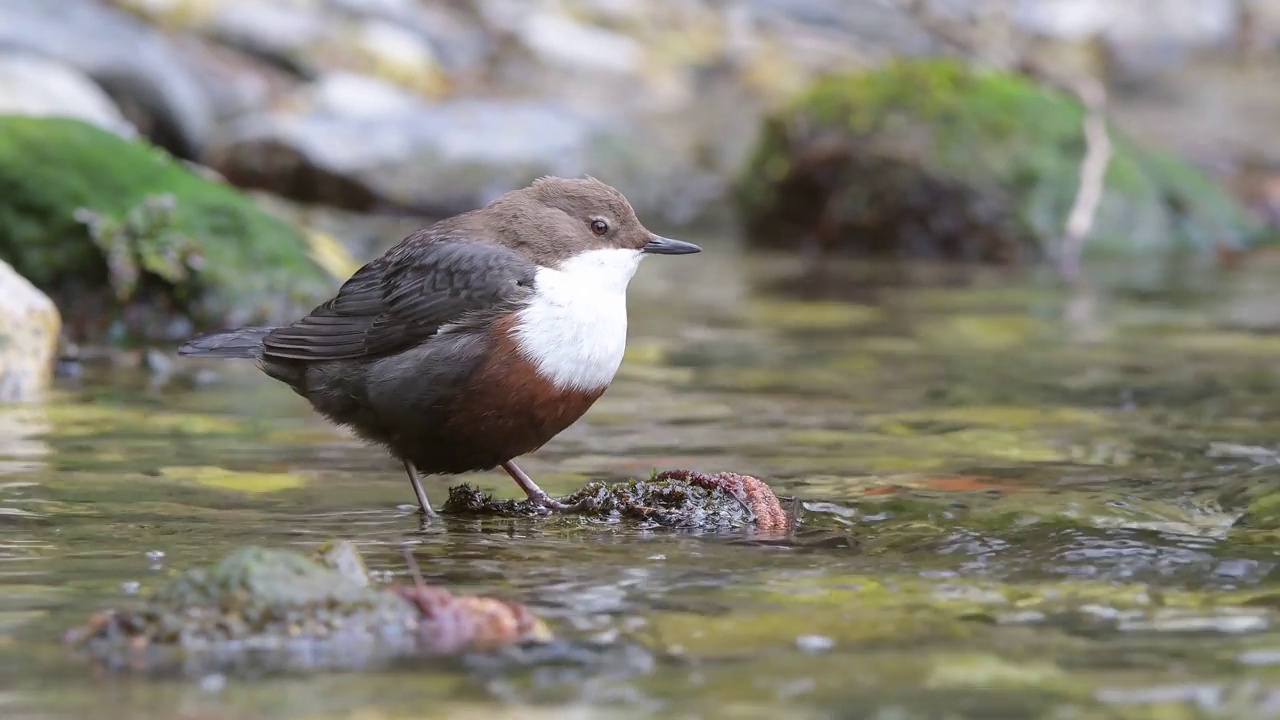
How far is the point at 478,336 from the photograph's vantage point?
4086 mm

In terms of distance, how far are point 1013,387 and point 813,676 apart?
12.6ft

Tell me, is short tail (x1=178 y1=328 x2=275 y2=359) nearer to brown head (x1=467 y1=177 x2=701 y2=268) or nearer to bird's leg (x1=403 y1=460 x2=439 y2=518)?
bird's leg (x1=403 y1=460 x2=439 y2=518)

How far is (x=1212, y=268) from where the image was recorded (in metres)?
10.6

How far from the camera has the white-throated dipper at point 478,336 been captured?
13.2 ft

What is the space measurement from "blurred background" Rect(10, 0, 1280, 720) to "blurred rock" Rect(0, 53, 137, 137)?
51 millimetres

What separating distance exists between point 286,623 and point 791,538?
1404mm

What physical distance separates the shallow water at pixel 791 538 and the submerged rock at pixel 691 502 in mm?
94

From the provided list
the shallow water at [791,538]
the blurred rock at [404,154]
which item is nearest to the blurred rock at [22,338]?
the shallow water at [791,538]

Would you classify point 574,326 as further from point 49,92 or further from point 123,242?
point 49,92

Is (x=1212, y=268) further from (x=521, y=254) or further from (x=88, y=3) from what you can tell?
(x=88, y=3)

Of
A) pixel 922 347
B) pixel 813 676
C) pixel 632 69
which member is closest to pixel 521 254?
pixel 813 676

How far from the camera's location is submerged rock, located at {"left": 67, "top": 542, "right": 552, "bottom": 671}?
2.72 m

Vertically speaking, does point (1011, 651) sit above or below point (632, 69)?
below

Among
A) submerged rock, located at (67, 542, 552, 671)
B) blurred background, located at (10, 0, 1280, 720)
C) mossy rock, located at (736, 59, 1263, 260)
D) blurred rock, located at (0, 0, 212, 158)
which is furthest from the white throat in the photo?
blurred rock, located at (0, 0, 212, 158)
